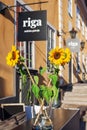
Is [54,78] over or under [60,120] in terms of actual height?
over

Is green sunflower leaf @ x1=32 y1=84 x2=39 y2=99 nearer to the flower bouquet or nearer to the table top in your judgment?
the flower bouquet

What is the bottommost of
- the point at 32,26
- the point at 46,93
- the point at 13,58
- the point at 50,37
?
the point at 46,93

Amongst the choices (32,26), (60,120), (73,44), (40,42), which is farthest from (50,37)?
(60,120)

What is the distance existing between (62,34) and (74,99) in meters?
3.38

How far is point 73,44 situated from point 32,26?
7.66 meters

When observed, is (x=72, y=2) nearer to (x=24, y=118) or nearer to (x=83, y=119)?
(x=83, y=119)

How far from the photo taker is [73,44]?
1589cm

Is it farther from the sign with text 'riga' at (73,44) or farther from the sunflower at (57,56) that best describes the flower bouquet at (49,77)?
the sign with text 'riga' at (73,44)

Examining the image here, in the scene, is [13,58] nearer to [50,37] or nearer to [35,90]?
[35,90]

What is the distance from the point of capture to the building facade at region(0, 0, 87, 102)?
8.23m

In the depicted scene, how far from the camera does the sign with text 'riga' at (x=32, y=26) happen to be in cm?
845

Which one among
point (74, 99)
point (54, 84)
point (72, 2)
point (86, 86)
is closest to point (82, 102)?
point (74, 99)

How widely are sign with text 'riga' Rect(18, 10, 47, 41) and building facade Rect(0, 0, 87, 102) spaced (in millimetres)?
262

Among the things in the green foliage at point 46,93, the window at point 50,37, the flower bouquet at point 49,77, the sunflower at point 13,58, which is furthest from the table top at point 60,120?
the window at point 50,37
